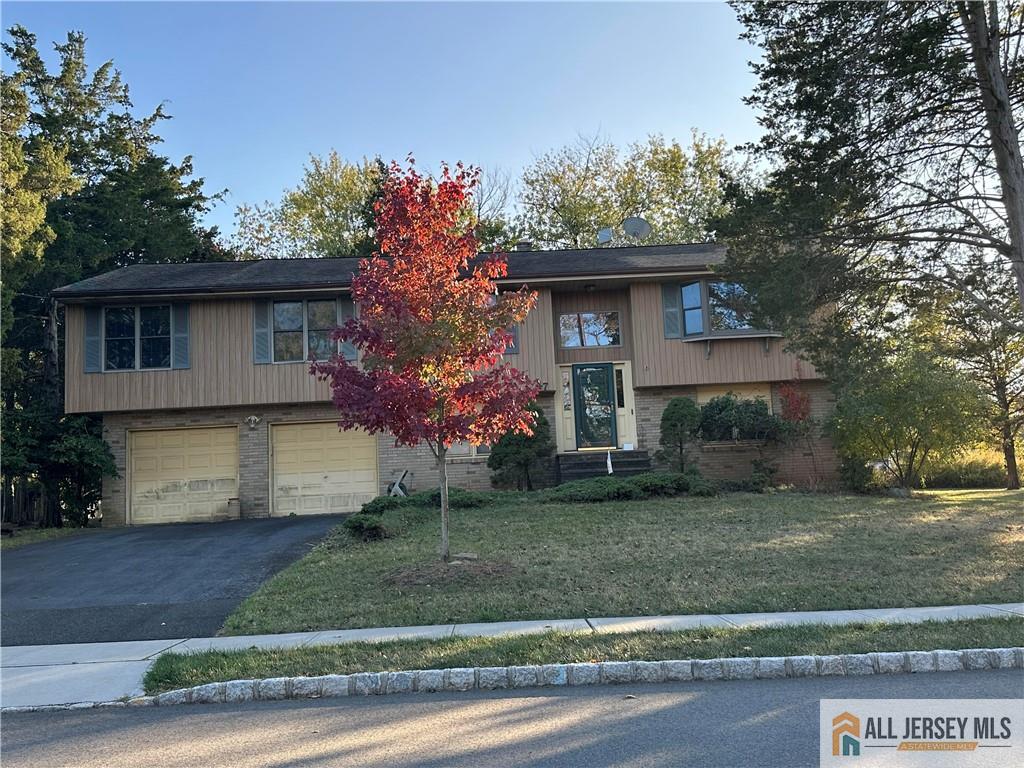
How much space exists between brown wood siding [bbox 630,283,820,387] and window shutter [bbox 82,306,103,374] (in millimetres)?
13021

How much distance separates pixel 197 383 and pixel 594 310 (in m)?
9.98

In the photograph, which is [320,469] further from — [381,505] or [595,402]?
[595,402]

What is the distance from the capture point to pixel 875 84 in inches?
444

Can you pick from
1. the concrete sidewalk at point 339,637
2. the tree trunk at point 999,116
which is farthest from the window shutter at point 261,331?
the tree trunk at point 999,116

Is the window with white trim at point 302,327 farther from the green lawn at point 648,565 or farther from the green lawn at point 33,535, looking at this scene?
the green lawn at point 648,565

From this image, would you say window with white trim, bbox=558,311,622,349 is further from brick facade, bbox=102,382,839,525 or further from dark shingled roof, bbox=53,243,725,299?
brick facade, bbox=102,382,839,525

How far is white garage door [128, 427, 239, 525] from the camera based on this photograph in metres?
18.7

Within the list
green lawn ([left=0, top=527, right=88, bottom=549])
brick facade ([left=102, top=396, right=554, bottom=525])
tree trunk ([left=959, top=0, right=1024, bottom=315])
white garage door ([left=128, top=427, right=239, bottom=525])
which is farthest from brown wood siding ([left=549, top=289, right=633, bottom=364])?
green lawn ([left=0, top=527, right=88, bottom=549])

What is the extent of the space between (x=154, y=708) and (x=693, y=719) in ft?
12.9

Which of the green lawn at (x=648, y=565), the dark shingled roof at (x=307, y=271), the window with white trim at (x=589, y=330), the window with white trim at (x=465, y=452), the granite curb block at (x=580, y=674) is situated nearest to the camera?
the granite curb block at (x=580, y=674)

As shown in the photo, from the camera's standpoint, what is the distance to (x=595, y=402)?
19.5m

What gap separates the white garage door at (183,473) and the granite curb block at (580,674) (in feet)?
43.9

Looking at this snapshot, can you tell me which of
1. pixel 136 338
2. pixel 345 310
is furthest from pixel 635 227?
pixel 136 338

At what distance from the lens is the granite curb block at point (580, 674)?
5.89 m
